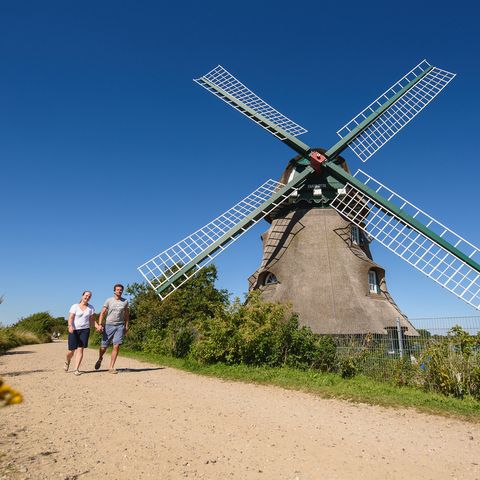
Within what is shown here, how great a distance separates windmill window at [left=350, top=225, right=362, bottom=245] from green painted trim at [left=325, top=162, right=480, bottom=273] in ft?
6.54

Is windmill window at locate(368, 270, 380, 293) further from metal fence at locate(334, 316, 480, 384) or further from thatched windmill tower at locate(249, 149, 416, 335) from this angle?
metal fence at locate(334, 316, 480, 384)

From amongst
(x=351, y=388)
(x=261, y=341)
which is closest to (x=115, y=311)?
(x=261, y=341)

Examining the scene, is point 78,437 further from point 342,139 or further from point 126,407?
point 342,139

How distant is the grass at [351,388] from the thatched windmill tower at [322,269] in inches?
180

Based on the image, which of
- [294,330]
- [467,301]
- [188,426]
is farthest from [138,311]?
[188,426]

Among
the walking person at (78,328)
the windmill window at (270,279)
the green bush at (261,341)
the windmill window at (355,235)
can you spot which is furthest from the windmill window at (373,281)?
the walking person at (78,328)

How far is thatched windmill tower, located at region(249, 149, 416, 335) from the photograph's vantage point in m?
13.5

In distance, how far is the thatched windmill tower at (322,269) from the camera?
13.5m

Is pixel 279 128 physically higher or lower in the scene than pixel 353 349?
higher

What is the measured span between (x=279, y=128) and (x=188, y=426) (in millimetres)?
13827

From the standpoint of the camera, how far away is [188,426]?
4848 millimetres

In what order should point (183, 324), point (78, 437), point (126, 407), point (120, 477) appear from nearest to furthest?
point (120, 477) → point (78, 437) → point (126, 407) → point (183, 324)

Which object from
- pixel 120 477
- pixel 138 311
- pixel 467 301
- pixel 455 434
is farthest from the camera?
pixel 138 311

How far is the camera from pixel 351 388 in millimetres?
7621
